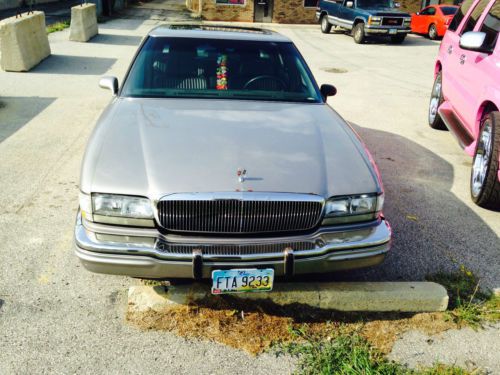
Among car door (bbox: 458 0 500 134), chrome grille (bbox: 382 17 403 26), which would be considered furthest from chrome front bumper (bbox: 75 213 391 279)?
chrome grille (bbox: 382 17 403 26)

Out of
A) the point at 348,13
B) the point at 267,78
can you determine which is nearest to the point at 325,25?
the point at 348,13

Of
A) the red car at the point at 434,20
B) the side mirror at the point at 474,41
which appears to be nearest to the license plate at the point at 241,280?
the side mirror at the point at 474,41

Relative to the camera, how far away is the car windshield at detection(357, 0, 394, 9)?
19047 mm

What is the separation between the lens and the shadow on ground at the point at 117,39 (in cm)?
1553

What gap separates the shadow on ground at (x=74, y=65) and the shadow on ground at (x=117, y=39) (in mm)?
2969

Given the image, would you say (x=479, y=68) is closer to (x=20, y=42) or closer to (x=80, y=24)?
(x=20, y=42)

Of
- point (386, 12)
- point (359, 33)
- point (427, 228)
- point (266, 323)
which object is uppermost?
point (386, 12)

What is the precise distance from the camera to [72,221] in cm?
442

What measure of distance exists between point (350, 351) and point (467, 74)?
4.20m

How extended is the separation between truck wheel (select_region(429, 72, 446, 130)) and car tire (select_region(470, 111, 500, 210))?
2.32 metres

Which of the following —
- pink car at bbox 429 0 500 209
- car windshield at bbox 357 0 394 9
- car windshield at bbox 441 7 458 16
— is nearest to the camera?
pink car at bbox 429 0 500 209

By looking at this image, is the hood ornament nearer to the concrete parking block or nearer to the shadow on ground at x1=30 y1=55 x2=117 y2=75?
the concrete parking block

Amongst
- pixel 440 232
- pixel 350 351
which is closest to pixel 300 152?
pixel 350 351

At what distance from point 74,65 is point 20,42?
1.49m
